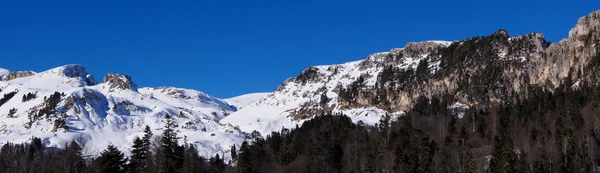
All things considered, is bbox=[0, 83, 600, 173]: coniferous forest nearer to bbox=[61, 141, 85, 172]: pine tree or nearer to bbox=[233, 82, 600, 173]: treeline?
bbox=[233, 82, 600, 173]: treeline

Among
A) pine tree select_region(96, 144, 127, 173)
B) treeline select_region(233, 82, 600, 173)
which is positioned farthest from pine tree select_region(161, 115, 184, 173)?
treeline select_region(233, 82, 600, 173)

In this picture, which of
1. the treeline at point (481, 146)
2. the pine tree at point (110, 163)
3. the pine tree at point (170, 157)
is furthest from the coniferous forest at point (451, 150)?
the pine tree at point (110, 163)

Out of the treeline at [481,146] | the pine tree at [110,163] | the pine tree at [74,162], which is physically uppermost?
the treeline at [481,146]

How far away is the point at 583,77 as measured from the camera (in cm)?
19900

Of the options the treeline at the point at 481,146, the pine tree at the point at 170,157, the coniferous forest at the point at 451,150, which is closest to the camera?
the pine tree at the point at 170,157

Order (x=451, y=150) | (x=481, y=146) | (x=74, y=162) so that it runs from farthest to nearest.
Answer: (x=481, y=146)
(x=451, y=150)
(x=74, y=162)

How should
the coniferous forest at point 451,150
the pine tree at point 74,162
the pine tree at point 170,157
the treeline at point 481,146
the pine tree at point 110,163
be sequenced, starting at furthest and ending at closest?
the treeline at point 481,146 < the coniferous forest at point 451,150 < the pine tree at point 74,162 < the pine tree at point 170,157 < the pine tree at point 110,163

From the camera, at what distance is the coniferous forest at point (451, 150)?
108 m

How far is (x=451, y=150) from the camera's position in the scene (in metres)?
140

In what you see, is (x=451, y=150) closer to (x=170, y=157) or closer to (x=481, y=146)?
(x=481, y=146)

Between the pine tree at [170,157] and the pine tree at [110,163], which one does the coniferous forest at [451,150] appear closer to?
the pine tree at [170,157]

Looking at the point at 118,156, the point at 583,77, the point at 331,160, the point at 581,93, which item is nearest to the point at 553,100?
the point at 581,93

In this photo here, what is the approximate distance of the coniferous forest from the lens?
355 feet

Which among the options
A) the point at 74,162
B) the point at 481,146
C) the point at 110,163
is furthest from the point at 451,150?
the point at 110,163
